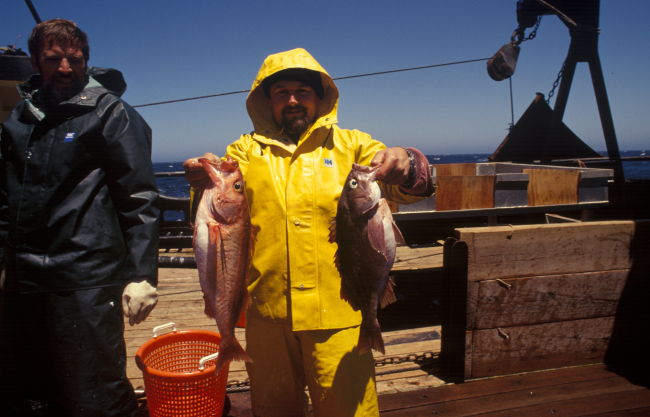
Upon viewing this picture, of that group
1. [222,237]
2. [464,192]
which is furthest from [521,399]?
[222,237]

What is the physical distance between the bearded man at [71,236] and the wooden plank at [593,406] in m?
2.96

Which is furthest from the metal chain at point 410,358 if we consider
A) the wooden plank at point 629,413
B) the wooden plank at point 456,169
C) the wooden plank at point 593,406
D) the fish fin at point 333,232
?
the wooden plank at point 456,169

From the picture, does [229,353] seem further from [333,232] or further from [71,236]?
[71,236]

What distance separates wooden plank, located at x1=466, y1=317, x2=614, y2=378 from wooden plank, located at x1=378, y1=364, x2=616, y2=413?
77mm

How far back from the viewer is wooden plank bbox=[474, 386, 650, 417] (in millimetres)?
2967

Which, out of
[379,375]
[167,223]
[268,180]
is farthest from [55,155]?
[167,223]

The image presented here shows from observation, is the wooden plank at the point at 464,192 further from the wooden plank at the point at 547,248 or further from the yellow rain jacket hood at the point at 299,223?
the yellow rain jacket hood at the point at 299,223

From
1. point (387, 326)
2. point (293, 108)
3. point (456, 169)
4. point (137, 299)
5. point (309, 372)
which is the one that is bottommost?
point (387, 326)

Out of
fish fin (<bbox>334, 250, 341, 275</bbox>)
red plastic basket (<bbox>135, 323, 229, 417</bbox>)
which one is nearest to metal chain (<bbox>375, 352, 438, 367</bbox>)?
red plastic basket (<bbox>135, 323, 229, 417</bbox>)

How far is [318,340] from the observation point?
228 centimetres

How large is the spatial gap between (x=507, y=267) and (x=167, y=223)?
271 inches

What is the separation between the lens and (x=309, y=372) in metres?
2.32

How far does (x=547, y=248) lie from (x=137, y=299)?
3.53 m

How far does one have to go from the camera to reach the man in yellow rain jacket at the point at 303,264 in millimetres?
2262
